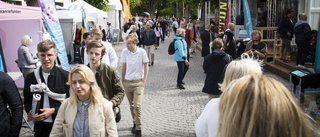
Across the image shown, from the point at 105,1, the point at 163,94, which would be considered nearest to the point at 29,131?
the point at 163,94

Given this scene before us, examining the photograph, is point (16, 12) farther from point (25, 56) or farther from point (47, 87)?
point (47, 87)

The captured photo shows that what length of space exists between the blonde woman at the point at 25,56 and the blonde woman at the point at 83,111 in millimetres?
5682

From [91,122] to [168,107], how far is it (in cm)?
435

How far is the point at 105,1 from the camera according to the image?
79.5 feet

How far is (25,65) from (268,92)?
25.6 feet

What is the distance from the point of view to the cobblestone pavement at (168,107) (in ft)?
17.9

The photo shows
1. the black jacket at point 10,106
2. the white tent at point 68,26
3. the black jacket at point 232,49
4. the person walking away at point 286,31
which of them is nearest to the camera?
the black jacket at point 10,106

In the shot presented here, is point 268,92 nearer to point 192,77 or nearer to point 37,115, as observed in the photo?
point 37,115

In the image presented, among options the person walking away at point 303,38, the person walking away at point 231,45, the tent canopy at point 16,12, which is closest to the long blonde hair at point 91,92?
the tent canopy at point 16,12

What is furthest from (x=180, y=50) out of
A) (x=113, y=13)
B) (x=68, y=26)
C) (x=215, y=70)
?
(x=113, y=13)

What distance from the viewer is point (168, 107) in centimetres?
690

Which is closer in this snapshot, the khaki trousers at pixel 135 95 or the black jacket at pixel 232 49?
the khaki trousers at pixel 135 95

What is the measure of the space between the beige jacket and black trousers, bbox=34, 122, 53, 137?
23.0 inches

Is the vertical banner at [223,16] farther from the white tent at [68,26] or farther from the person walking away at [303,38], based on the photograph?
the white tent at [68,26]
